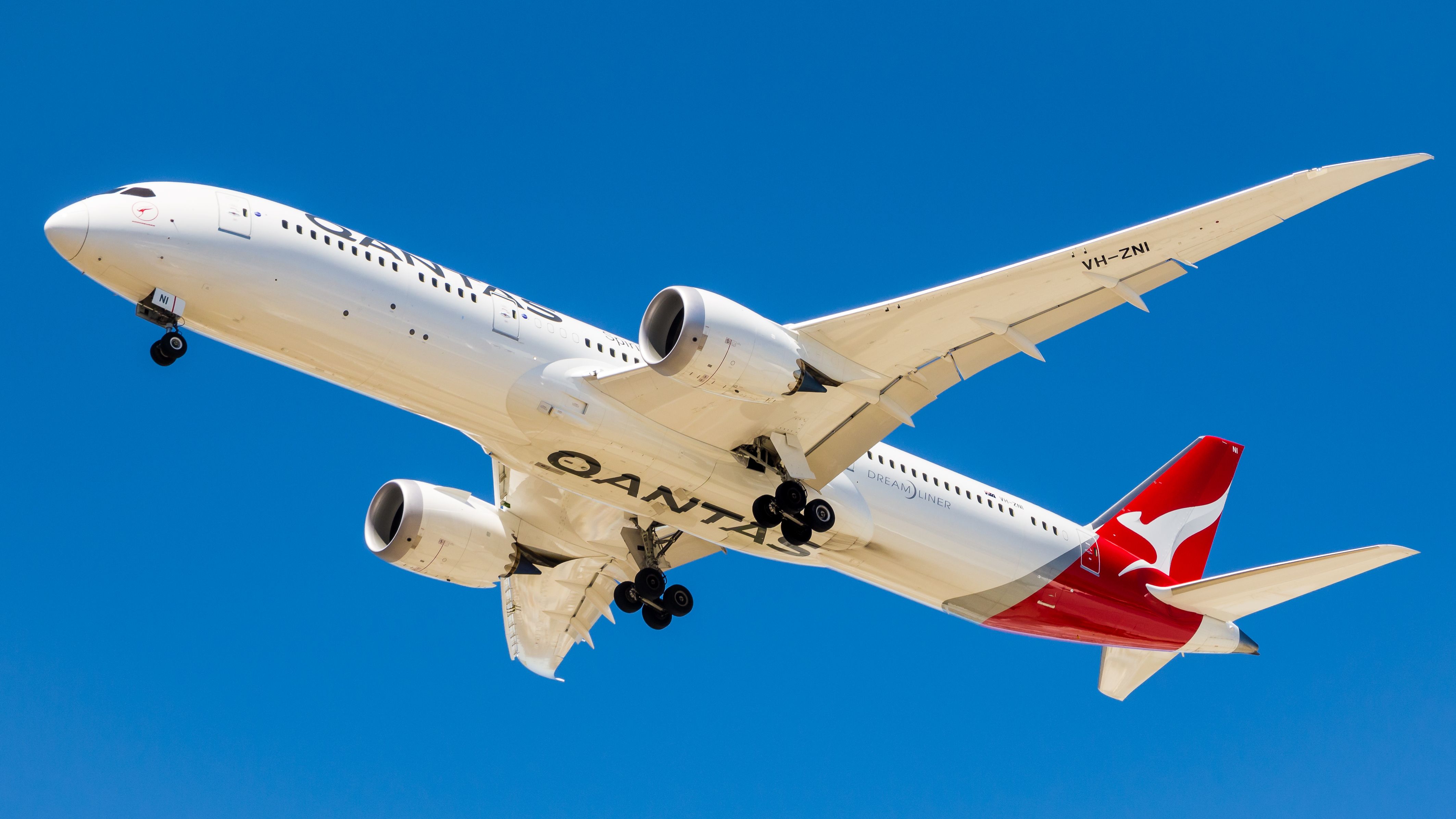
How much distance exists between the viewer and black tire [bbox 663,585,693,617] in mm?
23906

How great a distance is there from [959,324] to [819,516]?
3.95 m

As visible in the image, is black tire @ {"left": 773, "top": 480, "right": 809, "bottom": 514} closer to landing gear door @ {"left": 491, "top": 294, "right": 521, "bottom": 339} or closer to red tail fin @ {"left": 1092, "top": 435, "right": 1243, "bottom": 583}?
landing gear door @ {"left": 491, "top": 294, "right": 521, "bottom": 339}

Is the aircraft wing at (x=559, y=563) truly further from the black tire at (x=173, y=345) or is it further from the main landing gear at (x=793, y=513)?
the black tire at (x=173, y=345)

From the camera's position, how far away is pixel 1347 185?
17656mm

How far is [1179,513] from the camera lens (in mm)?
27422

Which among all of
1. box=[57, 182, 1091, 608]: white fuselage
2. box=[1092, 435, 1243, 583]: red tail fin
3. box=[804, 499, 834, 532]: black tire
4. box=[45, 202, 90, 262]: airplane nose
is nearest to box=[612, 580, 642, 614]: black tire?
box=[57, 182, 1091, 608]: white fuselage

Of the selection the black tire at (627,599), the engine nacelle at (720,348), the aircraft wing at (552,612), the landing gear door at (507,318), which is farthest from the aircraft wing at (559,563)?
the engine nacelle at (720,348)

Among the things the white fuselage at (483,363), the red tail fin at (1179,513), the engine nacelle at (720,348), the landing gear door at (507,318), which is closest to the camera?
the white fuselage at (483,363)

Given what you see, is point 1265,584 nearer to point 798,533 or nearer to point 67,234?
point 798,533

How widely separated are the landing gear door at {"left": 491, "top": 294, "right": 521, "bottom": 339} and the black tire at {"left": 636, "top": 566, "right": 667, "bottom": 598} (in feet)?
19.4

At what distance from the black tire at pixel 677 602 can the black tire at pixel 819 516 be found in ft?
11.8

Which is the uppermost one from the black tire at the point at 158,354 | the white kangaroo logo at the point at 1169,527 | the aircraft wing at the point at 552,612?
the white kangaroo logo at the point at 1169,527

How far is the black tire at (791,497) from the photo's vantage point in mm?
20938

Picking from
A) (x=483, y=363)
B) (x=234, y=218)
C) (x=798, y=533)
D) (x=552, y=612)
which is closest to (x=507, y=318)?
(x=483, y=363)
